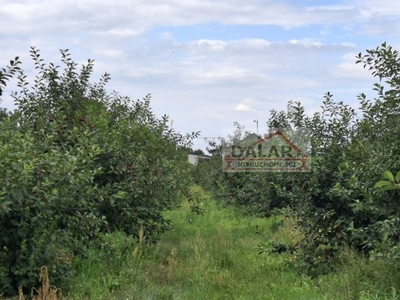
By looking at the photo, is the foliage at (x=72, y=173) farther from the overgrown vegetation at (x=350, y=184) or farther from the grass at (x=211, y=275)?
the overgrown vegetation at (x=350, y=184)

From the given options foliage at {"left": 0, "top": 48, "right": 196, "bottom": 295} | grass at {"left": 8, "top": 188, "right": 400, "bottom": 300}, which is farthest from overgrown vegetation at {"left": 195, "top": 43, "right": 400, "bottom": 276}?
foliage at {"left": 0, "top": 48, "right": 196, "bottom": 295}

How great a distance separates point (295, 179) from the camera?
746cm

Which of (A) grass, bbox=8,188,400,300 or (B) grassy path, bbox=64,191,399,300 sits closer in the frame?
(A) grass, bbox=8,188,400,300

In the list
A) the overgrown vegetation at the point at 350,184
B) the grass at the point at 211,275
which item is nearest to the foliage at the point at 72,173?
the grass at the point at 211,275

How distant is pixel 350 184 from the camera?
17.5ft

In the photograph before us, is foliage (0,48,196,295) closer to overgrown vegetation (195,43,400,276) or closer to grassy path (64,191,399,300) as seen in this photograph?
grassy path (64,191,399,300)

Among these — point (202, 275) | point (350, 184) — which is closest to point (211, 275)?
point (202, 275)

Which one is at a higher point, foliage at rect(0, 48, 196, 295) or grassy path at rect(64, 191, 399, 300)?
foliage at rect(0, 48, 196, 295)

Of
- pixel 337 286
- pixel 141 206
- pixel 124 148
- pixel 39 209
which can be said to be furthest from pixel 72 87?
pixel 337 286

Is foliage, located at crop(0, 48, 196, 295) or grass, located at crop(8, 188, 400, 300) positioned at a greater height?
foliage, located at crop(0, 48, 196, 295)

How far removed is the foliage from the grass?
15.0 inches

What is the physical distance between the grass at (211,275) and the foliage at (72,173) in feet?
1.25

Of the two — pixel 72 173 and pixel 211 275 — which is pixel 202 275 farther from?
pixel 72 173

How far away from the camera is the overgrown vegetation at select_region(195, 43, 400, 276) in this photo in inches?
193
